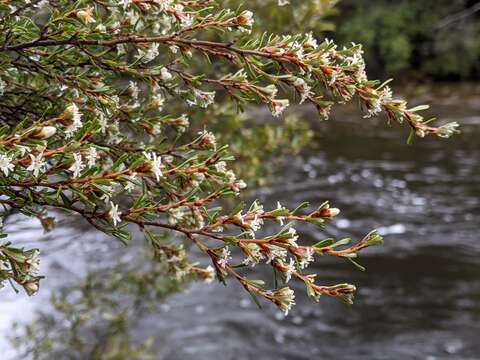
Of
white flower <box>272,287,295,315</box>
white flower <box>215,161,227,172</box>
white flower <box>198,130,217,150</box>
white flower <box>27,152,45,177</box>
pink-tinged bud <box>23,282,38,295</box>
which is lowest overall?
white flower <box>272,287,295,315</box>

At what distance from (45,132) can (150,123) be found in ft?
2.65

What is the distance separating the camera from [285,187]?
45.1ft

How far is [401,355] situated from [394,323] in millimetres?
829

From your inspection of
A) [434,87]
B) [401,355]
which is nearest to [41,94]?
[401,355]

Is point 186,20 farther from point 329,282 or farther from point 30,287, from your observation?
point 329,282

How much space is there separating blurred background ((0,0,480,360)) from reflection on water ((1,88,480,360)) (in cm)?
3

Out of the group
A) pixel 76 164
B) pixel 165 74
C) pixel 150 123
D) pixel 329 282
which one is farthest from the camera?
pixel 329 282

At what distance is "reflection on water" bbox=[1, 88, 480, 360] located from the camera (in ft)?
25.8

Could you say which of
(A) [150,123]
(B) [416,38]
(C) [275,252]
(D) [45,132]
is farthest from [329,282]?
(B) [416,38]

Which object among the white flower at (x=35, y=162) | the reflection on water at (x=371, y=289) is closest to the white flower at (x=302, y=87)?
the white flower at (x=35, y=162)

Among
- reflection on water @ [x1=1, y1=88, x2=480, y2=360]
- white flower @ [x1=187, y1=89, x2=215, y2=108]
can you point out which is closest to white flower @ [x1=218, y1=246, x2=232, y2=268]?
white flower @ [x1=187, y1=89, x2=215, y2=108]

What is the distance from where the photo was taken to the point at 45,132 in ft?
4.92

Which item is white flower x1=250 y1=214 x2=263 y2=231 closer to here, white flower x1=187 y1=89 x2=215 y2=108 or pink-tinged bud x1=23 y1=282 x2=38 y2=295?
white flower x1=187 y1=89 x2=215 y2=108

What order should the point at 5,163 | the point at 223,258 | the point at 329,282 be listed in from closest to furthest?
the point at 5,163 < the point at 223,258 < the point at 329,282
